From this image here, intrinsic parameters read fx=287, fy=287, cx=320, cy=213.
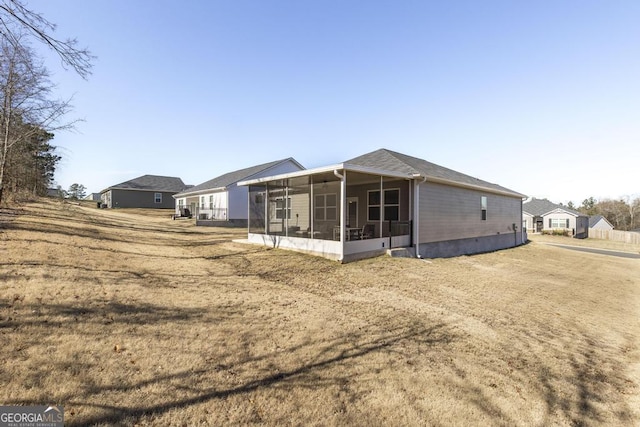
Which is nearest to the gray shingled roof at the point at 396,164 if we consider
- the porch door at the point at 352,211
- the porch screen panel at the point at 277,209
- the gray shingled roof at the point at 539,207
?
the porch door at the point at 352,211

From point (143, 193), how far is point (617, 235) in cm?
6622

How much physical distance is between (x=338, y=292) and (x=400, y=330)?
2.37 metres

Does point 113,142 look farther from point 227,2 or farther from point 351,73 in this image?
point 351,73

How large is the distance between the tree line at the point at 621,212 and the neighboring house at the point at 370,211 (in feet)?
247

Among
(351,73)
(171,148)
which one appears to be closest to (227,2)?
(351,73)

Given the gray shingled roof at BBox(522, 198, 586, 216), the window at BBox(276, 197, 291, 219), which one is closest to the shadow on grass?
the window at BBox(276, 197, 291, 219)

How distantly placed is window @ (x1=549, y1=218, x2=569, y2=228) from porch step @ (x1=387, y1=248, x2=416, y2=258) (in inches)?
1622

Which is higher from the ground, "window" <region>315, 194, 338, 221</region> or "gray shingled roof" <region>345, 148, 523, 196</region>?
"gray shingled roof" <region>345, 148, 523, 196</region>

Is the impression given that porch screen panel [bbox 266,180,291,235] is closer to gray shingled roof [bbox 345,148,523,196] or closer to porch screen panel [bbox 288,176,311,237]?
porch screen panel [bbox 288,176,311,237]

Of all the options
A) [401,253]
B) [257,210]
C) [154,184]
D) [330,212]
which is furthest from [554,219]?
[154,184]

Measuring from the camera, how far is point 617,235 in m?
39.3

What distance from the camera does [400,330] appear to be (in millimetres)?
5145

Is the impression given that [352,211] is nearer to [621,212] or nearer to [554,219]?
[554,219]

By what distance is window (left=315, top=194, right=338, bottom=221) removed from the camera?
1551cm
